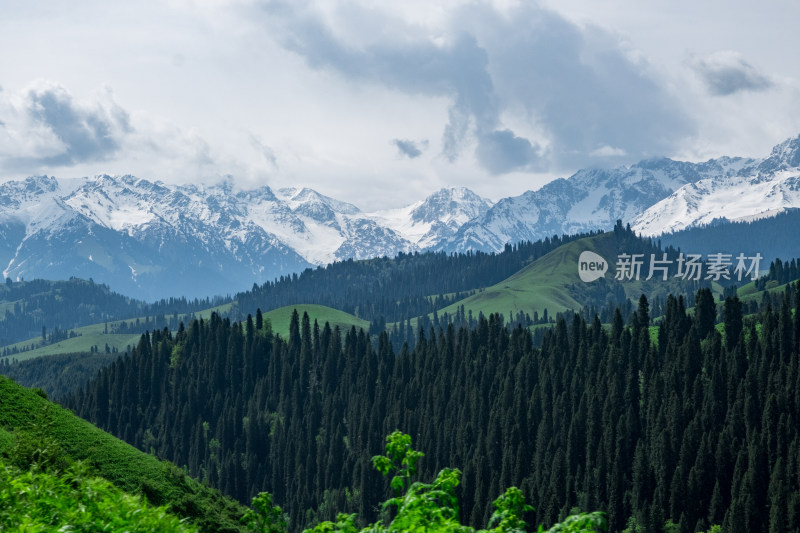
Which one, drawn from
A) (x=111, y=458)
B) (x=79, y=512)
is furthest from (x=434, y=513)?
(x=111, y=458)

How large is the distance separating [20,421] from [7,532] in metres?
87.8

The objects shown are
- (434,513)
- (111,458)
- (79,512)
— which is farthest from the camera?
(111,458)

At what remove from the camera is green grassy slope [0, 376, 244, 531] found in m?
101

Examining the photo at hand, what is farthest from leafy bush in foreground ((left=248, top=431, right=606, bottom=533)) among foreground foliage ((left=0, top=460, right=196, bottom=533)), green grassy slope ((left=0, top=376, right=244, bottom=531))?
green grassy slope ((left=0, top=376, right=244, bottom=531))

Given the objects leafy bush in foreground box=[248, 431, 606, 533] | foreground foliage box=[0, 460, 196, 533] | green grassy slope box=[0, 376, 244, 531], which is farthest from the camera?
green grassy slope box=[0, 376, 244, 531]

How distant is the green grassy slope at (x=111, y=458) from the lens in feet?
330

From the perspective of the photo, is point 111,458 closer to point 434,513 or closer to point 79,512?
point 79,512

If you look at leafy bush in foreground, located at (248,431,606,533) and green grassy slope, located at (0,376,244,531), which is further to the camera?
green grassy slope, located at (0,376,244,531)

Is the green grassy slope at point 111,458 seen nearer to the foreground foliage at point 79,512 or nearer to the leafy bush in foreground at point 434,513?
the leafy bush in foreground at point 434,513

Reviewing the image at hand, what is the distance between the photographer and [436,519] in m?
26.1

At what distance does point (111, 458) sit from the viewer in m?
106

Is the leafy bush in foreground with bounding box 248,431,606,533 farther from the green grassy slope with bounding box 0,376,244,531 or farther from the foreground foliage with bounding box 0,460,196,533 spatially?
the green grassy slope with bounding box 0,376,244,531

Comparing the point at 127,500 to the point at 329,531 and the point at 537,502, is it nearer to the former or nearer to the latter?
the point at 329,531

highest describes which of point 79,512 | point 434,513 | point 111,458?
point 79,512
